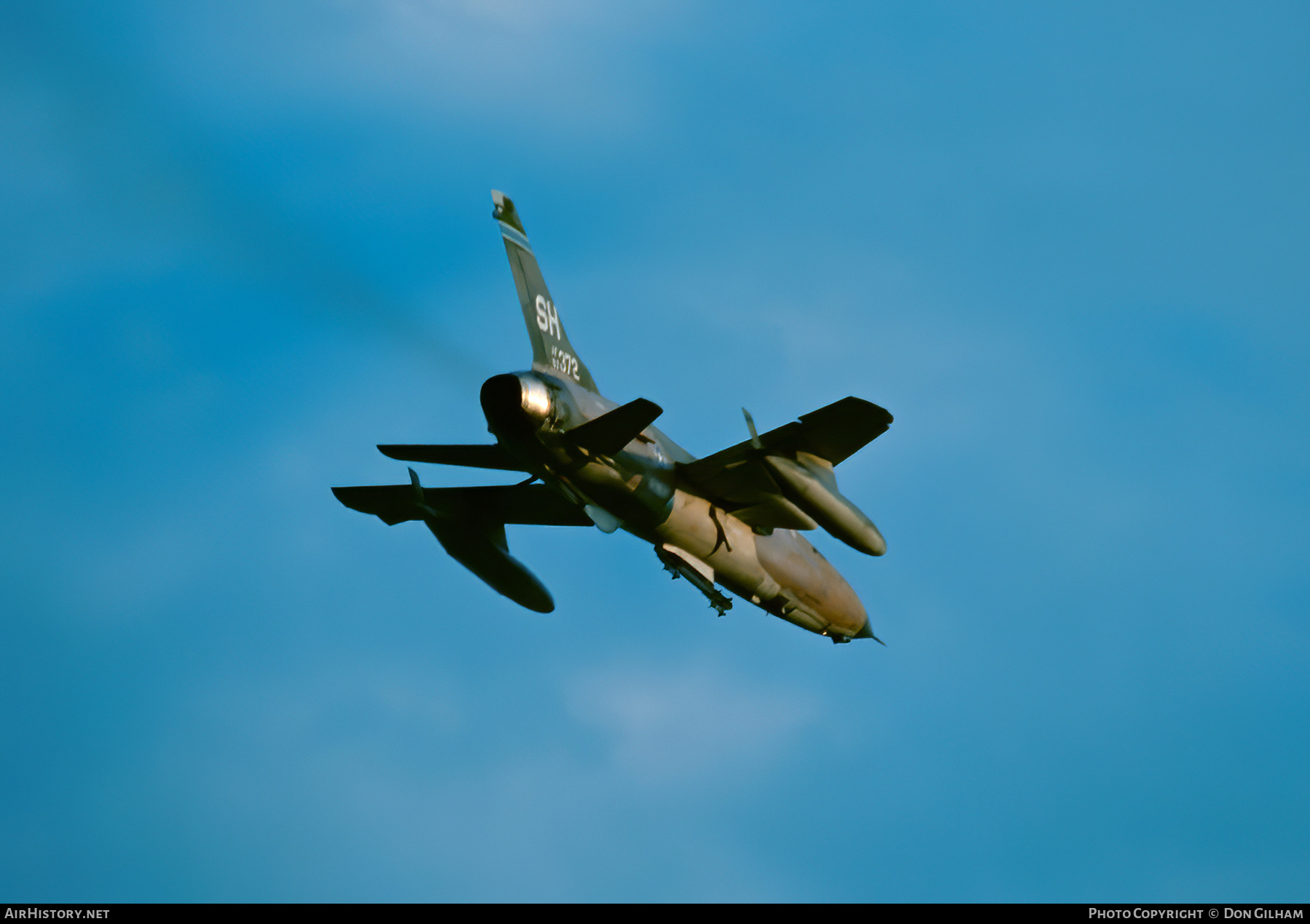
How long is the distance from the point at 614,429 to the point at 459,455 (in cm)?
327

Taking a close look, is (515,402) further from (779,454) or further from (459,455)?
(779,454)

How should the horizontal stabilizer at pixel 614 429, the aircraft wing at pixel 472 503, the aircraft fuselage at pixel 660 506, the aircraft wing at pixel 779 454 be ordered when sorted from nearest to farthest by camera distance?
the horizontal stabilizer at pixel 614 429 < the aircraft fuselage at pixel 660 506 < the aircraft wing at pixel 779 454 < the aircraft wing at pixel 472 503

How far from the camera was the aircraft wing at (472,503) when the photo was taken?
2364 cm

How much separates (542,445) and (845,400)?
4.78 m

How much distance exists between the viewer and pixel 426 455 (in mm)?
20891

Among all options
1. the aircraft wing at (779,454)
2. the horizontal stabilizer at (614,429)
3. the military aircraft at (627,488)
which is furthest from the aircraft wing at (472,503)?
the horizontal stabilizer at (614,429)

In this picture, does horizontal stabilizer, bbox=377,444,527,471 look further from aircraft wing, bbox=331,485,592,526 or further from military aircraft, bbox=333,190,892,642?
aircraft wing, bbox=331,485,592,526

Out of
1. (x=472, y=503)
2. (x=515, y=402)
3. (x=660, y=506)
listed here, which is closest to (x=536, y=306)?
(x=515, y=402)

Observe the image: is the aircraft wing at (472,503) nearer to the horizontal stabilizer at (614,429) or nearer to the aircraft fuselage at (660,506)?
the aircraft fuselage at (660,506)

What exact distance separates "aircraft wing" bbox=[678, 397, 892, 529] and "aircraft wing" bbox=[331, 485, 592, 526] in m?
3.00

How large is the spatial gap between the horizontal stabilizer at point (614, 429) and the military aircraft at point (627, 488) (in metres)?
0.02
